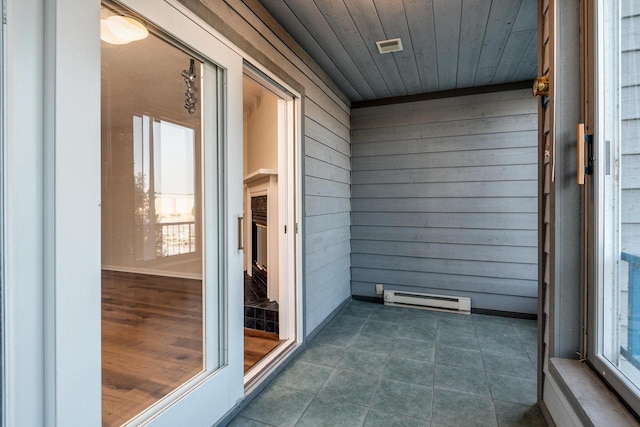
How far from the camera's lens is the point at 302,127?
2539 millimetres

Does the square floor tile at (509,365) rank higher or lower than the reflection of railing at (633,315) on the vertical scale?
lower

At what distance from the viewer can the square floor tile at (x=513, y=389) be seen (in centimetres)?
186

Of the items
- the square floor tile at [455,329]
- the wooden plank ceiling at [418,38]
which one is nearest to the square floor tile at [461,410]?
the square floor tile at [455,329]

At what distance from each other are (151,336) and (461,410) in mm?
1742

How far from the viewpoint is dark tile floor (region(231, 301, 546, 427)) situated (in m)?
1.71

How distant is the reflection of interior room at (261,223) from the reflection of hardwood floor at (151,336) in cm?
69

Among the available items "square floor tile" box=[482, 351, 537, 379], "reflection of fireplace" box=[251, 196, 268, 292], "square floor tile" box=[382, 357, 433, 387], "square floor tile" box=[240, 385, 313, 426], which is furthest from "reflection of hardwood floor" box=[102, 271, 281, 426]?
"square floor tile" box=[482, 351, 537, 379]

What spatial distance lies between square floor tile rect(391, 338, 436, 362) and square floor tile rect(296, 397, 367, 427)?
761 mm

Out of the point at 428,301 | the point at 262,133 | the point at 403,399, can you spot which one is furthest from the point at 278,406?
the point at 262,133

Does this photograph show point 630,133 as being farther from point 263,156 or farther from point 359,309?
point 263,156

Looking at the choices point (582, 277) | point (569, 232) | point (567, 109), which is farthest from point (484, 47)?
point (582, 277)

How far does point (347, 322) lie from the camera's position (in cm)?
314

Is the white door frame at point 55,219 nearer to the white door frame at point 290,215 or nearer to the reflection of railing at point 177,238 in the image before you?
the reflection of railing at point 177,238

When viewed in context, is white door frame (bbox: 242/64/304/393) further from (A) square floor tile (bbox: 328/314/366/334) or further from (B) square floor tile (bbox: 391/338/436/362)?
(B) square floor tile (bbox: 391/338/436/362)
